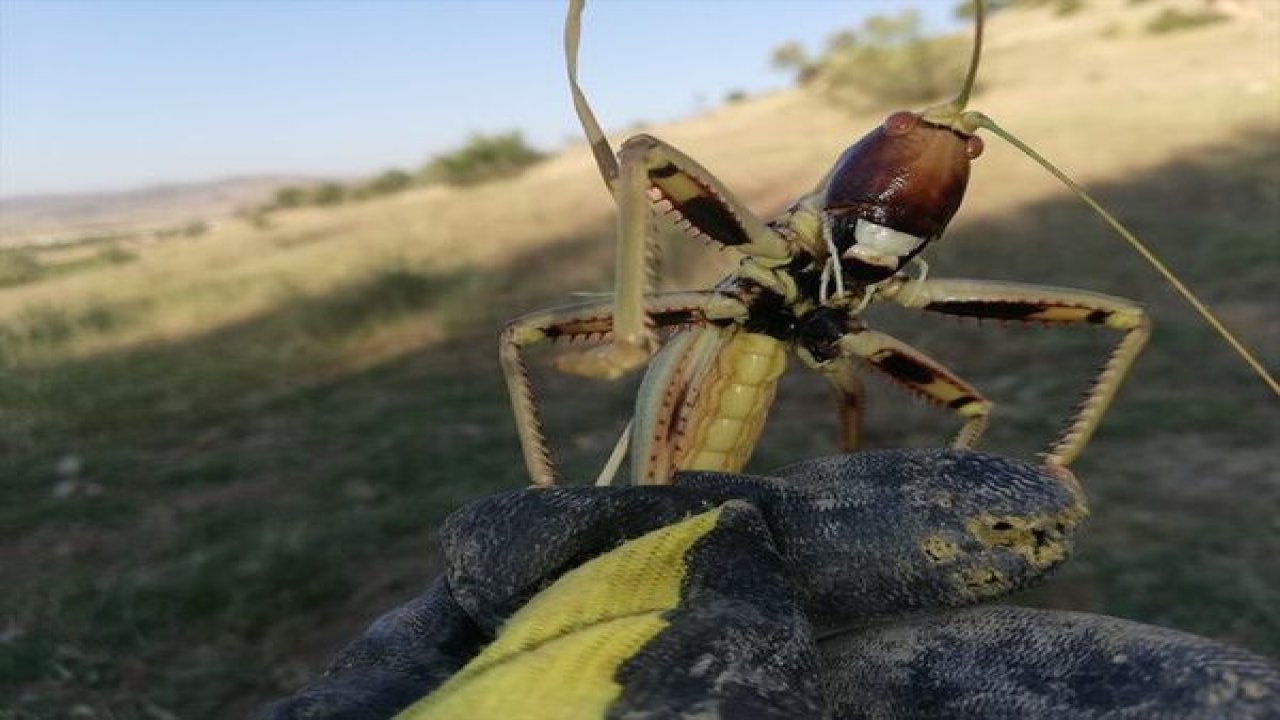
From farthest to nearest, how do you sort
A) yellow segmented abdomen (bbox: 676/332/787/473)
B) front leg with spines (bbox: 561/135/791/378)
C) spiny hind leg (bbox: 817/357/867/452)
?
1. spiny hind leg (bbox: 817/357/867/452)
2. yellow segmented abdomen (bbox: 676/332/787/473)
3. front leg with spines (bbox: 561/135/791/378)

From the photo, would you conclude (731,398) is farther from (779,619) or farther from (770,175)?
(770,175)

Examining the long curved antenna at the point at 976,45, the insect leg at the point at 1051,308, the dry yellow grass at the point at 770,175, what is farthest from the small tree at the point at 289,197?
the long curved antenna at the point at 976,45

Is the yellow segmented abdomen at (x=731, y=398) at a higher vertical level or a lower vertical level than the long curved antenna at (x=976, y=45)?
lower

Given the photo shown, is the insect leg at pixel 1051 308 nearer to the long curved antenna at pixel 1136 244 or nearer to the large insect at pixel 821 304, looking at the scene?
the large insect at pixel 821 304

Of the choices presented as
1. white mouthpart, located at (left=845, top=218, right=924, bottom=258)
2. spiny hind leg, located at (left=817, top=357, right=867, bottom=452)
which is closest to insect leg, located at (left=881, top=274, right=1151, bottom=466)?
white mouthpart, located at (left=845, top=218, right=924, bottom=258)

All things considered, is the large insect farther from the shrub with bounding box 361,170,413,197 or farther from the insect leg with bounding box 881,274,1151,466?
the shrub with bounding box 361,170,413,197

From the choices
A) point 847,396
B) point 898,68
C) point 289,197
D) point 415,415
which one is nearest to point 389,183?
point 289,197

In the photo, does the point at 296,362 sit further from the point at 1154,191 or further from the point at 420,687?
the point at 1154,191

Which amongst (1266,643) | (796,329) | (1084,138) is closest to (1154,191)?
(1084,138)
